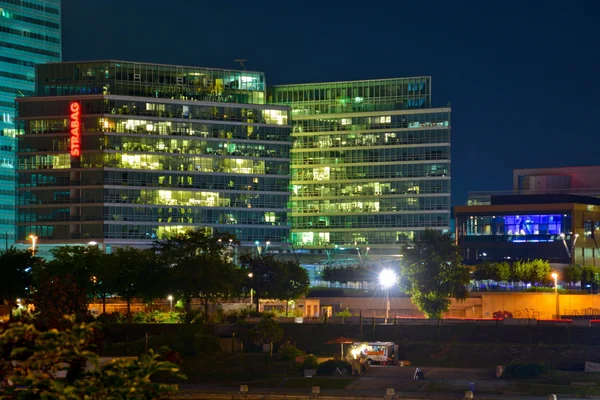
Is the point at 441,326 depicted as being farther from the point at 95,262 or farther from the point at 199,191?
the point at 199,191

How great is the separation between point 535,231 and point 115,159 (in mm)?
76444

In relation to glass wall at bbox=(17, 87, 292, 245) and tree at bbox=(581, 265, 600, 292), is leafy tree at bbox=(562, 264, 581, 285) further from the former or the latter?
glass wall at bbox=(17, 87, 292, 245)

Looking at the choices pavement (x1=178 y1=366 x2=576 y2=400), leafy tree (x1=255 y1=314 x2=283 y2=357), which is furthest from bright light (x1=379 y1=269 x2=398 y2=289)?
pavement (x1=178 y1=366 x2=576 y2=400)

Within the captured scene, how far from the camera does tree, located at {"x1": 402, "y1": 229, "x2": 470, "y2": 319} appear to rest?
432 feet

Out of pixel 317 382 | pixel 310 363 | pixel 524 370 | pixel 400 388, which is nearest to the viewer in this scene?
pixel 400 388

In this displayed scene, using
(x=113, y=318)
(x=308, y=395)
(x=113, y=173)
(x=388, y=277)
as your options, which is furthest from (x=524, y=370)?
(x=113, y=173)

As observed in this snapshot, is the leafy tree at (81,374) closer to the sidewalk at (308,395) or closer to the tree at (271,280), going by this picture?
the sidewalk at (308,395)

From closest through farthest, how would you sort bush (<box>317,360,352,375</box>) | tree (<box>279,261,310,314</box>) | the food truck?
bush (<box>317,360,352,375</box>), the food truck, tree (<box>279,261,310,314</box>)

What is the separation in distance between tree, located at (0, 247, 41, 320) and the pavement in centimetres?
4353

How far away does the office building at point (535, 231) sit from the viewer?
188625mm

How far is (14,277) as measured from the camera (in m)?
133

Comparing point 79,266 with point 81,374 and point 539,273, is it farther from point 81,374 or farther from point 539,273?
point 81,374

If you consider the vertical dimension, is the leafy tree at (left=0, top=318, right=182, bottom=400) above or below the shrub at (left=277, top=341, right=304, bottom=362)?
above

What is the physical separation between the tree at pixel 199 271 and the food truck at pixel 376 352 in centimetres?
2791
